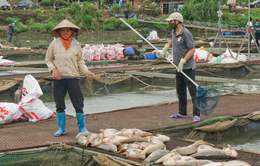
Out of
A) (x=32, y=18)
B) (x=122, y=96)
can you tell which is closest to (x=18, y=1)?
(x=32, y=18)

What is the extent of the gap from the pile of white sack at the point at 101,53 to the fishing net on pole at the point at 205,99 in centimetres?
968

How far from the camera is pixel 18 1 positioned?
46594 mm

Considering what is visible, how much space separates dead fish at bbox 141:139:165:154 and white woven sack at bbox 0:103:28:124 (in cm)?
241

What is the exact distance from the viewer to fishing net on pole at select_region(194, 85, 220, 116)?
5.25 meters

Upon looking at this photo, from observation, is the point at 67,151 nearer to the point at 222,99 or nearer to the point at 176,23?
the point at 176,23

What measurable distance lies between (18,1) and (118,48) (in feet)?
115

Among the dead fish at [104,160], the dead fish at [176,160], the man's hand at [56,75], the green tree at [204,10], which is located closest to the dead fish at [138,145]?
the dead fish at [104,160]

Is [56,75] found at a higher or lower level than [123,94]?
higher

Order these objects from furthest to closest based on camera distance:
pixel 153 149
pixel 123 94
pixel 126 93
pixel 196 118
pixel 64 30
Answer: pixel 126 93, pixel 123 94, pixel 196 118, pixel 64 30, pixel 153 149

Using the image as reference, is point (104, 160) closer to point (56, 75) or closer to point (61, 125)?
point (61, 125)

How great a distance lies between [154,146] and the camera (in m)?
3.84

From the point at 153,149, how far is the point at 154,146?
35mm

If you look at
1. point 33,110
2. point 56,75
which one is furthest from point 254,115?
point 33,110

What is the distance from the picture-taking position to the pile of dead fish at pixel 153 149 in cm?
345
